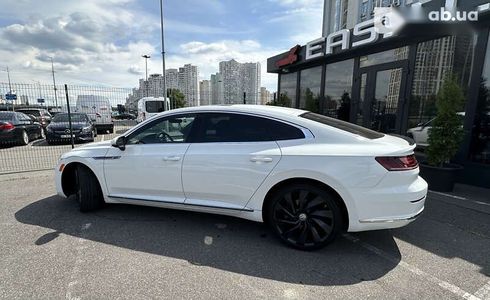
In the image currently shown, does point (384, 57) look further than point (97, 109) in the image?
No

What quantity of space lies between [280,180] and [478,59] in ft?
18.0

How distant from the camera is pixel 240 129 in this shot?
3436 millimetres

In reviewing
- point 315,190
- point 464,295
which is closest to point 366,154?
point 315,190

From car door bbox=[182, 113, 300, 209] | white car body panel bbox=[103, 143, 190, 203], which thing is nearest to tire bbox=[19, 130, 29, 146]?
white car body panel bbox=[103, 143, 190, 203]

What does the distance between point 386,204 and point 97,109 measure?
1696 centimetres

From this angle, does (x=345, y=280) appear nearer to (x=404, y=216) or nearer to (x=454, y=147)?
(x=404, y=216)

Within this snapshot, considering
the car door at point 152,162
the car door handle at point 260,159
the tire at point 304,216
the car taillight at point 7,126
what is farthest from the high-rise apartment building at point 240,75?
the tire at point 304,216

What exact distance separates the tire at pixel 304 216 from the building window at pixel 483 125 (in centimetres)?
478

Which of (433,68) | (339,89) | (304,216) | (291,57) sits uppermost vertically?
(291,57)

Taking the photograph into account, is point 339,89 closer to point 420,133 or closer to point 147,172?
point 420,133

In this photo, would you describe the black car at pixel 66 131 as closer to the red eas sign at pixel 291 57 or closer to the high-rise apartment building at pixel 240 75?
the red eas sign at pixel 291 57

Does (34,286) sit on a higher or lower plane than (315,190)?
lower

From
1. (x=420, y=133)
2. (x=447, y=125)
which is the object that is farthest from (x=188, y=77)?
(x=447, y=125)

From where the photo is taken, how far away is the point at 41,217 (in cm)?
406
